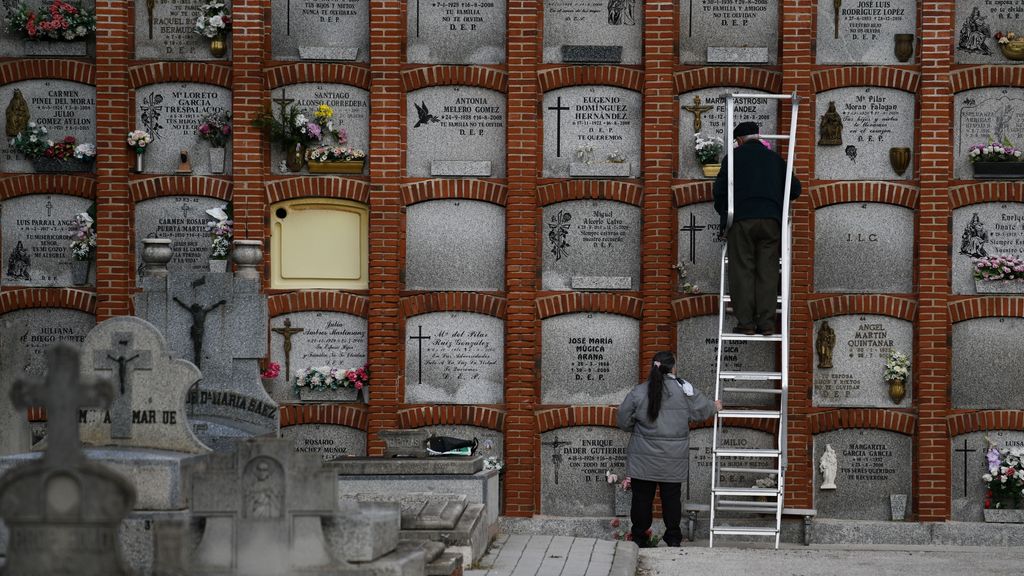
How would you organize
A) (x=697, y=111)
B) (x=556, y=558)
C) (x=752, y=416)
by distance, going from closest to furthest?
(x=556, y=558) < (x=752, y=416) < (x=697, y=111)

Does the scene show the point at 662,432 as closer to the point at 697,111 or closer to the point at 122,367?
the point at 697,111

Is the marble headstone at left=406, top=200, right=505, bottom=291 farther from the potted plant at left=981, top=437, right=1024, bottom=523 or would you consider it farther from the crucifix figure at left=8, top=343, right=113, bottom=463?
the crucifix figure at left=8, top=343, right=113, bottom=463

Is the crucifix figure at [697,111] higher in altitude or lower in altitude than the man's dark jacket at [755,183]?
higher

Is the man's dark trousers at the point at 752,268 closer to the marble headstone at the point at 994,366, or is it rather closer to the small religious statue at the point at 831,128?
the small religious statue at the point at 831,128

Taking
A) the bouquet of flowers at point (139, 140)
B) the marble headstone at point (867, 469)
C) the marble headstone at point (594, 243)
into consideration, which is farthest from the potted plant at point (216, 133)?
the marble headstone at point (867, 469)

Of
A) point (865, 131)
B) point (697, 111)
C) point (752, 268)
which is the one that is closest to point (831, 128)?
point (865, 131)

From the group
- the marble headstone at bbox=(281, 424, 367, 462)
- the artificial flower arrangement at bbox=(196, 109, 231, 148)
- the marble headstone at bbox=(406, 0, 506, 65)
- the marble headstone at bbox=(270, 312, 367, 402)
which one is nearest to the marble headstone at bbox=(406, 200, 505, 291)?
the marble headstone at bbox=(270, 312, 367, 402)

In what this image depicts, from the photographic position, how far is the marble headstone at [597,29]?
42.5ft

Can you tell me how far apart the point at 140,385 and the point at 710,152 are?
5.33m

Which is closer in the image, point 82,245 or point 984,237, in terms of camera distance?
point 984,237

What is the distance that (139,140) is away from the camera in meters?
12.9

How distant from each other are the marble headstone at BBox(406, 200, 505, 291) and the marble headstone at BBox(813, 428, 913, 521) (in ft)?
10.4

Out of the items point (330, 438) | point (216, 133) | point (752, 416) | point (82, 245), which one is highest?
point (216, 133)

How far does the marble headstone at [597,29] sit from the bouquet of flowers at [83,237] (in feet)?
13.7
